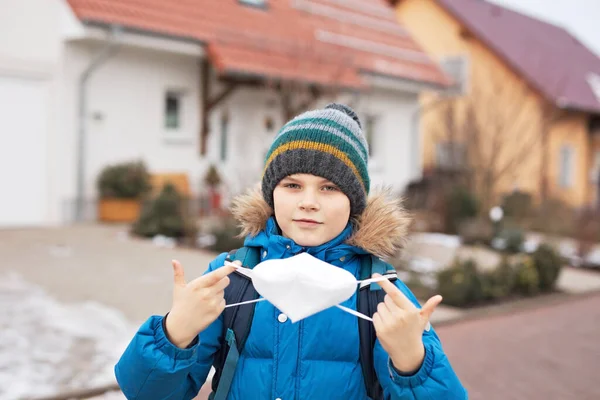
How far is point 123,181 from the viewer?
1235 cm

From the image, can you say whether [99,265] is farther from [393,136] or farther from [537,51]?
[537,51]

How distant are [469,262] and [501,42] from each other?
1915 cm

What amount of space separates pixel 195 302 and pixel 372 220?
64 centimetres

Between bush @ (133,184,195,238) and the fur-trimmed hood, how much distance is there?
346 inches

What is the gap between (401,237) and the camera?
224 cm

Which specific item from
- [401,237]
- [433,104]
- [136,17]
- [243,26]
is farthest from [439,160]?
[401,237]

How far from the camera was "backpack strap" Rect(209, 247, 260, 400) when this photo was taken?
2037mm

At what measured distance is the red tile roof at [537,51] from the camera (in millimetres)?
23641

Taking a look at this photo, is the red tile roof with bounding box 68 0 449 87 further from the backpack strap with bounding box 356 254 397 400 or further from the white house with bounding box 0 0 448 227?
the backpack strap with bounding box 356 254 397 400

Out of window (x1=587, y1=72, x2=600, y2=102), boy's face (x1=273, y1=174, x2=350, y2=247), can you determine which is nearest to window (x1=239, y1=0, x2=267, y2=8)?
boy's face (x1=273, y1=174, x2=350, y2=247)

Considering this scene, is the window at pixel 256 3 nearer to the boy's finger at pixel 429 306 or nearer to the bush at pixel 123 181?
the bush at pixel 123 181

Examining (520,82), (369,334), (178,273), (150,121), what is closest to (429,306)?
(369,334)

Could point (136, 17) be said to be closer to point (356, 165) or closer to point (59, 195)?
point (59, 195)

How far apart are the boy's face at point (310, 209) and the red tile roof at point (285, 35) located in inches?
408
